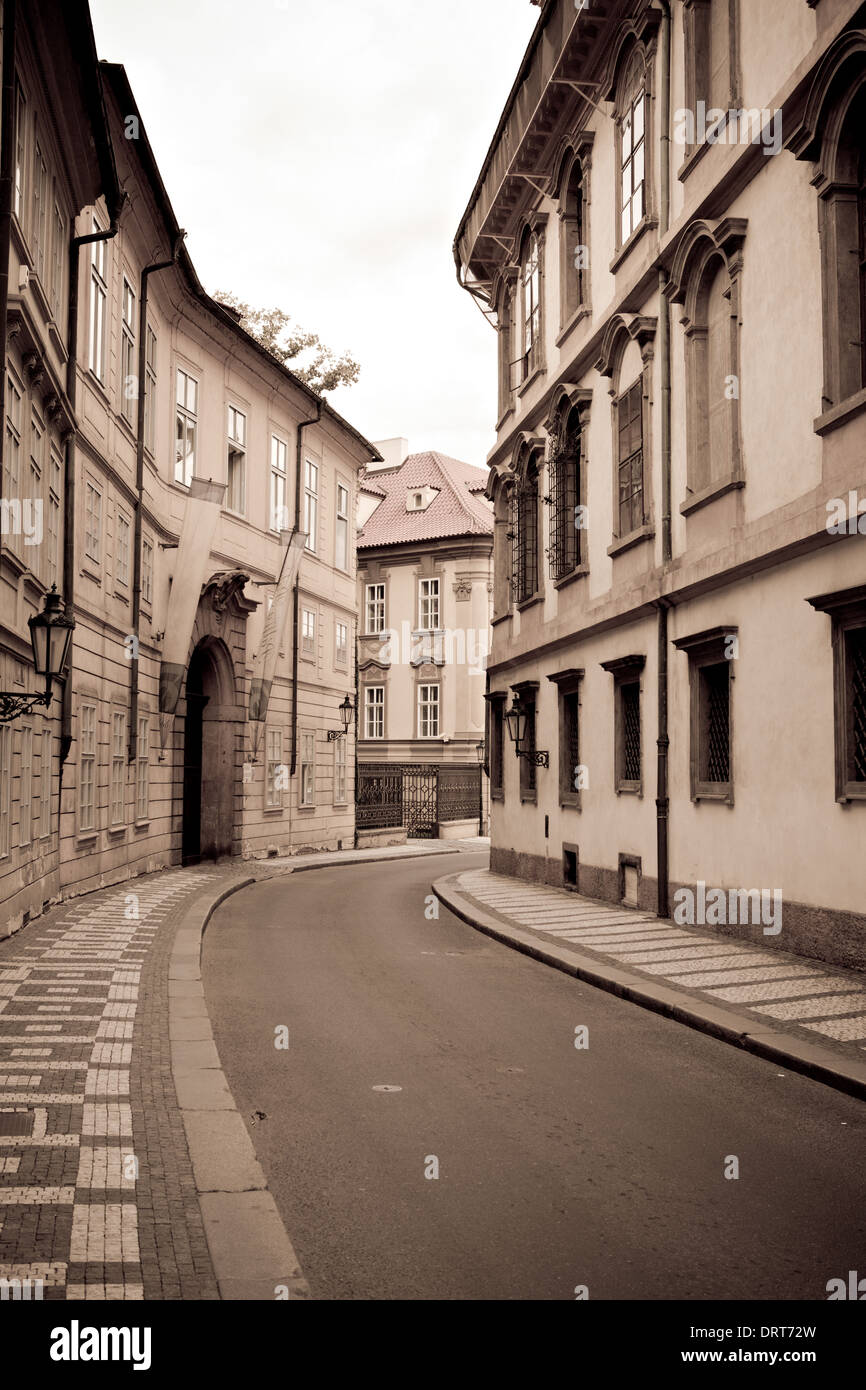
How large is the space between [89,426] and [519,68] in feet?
32.9

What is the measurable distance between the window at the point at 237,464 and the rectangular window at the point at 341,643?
7.65m

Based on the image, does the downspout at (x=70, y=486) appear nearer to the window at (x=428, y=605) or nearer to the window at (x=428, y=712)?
the window at (x=428, y=712)

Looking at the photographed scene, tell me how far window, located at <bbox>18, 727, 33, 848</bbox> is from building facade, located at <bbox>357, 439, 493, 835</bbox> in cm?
3622

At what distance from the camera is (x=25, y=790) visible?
14.4m

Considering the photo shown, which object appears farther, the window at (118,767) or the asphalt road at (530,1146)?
the window at (118,767)

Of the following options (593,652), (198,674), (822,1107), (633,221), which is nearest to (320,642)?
(198,674)

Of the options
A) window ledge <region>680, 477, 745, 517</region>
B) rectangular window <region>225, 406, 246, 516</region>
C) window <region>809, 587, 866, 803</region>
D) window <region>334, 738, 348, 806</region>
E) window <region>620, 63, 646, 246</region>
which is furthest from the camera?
window <region>334, 738, 348, 806</region>

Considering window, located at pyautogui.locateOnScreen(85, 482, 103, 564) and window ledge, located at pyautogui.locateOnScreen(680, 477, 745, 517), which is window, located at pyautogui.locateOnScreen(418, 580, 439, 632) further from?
window ledge, located at pyautogui.locateOnScreen(680, 477, 745, 517)

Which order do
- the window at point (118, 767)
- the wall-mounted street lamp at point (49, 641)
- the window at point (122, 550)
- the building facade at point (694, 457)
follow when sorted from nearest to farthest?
the building facade at point (694, 457), the wall-mounted street lamp at point (49, 641), the window at point (118, 767), the window at point (122, 550)

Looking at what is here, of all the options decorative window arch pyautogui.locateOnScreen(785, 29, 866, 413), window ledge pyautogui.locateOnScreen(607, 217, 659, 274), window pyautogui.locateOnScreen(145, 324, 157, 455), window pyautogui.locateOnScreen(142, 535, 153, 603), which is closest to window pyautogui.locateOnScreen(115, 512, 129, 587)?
window pyautogui.locateOnScreen(142, 535, 153, 603)

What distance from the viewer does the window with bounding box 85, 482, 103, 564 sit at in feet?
62.2

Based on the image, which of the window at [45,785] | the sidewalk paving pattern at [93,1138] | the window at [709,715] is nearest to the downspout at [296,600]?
the window at [45,785]

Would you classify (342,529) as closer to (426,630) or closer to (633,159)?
(426,630)

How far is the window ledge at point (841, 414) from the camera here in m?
11.2
